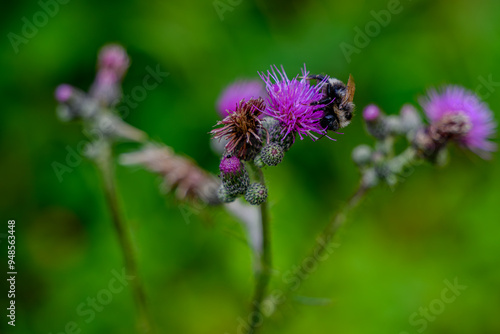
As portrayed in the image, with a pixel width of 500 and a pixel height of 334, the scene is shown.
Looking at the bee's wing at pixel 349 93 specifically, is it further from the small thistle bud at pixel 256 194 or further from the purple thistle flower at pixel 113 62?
the purple thistle flower at pixel 113 62

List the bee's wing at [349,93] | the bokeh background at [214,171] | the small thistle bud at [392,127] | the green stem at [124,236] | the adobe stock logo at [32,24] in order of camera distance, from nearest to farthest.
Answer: the bee's wing at [349,93] → the small thistle bud at [392,127] → the green stem at [124,236] → the bokeh background at [214,171] → the adobe stock logo at [32,24]

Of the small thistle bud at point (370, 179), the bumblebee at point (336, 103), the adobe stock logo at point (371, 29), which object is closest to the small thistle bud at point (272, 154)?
the bumblebee at point (336, 103)

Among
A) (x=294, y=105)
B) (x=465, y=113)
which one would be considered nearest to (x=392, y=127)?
(x=465, y=113)

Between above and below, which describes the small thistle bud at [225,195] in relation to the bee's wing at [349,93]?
below

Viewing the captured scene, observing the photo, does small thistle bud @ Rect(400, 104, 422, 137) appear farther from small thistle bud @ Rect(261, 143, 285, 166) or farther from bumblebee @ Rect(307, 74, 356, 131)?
small thistle bud @ Rect(261, 143, 285, 166)

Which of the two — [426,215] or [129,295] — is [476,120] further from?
[129,295]

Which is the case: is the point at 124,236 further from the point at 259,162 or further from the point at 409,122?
the point at 409,122
